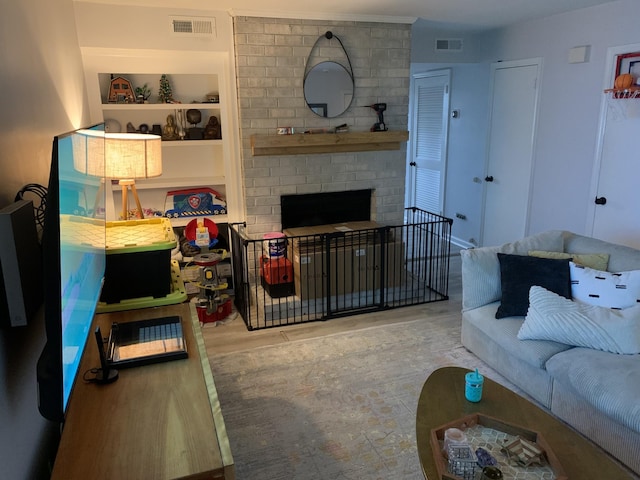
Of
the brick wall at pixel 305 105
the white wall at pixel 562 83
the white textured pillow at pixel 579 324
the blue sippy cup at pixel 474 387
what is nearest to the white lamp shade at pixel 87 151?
the blue sippy cup at pixel 474 387

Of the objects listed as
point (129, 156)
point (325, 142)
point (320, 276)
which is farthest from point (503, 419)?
point (325, 142)

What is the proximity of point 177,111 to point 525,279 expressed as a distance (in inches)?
116

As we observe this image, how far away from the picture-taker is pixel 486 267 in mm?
2941

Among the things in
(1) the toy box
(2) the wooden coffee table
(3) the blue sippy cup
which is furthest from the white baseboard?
(1) the toy box

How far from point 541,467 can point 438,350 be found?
1.58m

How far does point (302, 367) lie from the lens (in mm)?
2986

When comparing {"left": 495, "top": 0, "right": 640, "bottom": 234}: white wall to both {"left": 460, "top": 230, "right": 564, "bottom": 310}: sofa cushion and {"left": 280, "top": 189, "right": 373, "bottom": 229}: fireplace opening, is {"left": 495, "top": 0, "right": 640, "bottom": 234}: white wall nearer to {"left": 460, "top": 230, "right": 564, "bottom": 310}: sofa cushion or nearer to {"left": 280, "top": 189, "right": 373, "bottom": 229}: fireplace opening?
{"left": 460, "top": 230, "right": 564, "bottom": 310}: sofa cushion

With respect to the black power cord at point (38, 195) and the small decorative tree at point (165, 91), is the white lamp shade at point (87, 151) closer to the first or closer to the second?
the black power cord at point (38, 195)

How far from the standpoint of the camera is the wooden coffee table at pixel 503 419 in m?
1.60

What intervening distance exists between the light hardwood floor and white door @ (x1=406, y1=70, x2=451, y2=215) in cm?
233

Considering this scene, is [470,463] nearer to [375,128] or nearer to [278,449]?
[278,449]

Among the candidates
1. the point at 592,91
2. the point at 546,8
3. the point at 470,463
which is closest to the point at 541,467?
the point at 470,463

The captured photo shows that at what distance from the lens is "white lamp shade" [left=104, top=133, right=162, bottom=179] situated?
9.46 ft

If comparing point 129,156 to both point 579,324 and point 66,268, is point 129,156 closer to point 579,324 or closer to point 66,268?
point 66,268
